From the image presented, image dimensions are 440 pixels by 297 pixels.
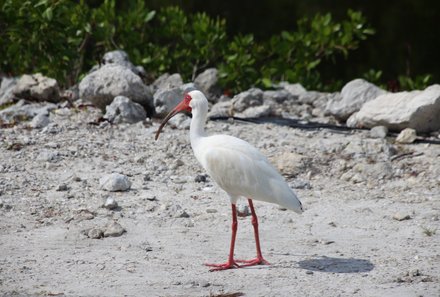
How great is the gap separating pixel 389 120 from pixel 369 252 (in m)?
3.35

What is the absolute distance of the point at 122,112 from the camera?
10.9m

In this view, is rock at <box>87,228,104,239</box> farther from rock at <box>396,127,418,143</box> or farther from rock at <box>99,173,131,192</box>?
rock at <box>396,127,418,143</box>

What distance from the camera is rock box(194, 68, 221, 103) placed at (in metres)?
12.5

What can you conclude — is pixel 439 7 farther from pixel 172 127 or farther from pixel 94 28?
pixel 172 127

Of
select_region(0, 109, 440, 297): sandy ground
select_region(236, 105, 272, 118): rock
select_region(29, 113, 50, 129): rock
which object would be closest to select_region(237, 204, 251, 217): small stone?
select_region(0, 109, 440, 297): sandy ground

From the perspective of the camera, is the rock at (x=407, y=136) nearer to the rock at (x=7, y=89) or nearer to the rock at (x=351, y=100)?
the rock at (x=351, y=100)

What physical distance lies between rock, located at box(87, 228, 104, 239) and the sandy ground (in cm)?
5

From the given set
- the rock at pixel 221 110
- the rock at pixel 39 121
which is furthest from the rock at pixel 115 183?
the rock at pixel 221 110

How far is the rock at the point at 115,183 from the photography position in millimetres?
8906

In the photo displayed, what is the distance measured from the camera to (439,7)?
23484mm

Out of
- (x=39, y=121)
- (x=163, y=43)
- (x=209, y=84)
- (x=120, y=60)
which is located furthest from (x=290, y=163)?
(x=163, y=43)

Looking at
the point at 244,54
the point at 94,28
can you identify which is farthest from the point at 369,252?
the point at 94,28

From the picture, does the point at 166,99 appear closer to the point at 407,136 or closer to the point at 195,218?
the point at 407,136

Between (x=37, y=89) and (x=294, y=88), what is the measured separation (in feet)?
11.5
